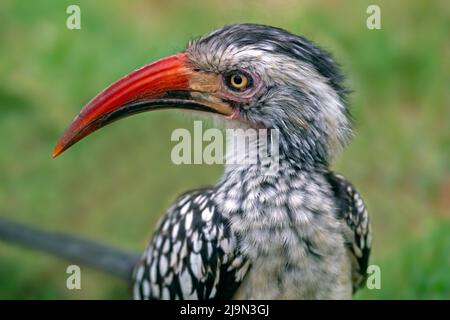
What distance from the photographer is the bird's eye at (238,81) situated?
308cm

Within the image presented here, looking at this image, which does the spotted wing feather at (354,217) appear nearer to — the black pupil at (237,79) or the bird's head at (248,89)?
the bird's head at (248,89)

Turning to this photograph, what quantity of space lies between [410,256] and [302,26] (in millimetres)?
2227

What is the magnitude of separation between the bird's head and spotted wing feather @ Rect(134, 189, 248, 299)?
431 millimetres

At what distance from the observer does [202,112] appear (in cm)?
322

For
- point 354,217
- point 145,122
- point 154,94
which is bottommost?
point 354,217

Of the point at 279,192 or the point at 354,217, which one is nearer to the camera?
the point at 279,192

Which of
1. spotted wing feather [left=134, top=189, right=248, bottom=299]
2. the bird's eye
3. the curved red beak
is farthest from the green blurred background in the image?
the bird's eye

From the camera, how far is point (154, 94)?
311 centimetres

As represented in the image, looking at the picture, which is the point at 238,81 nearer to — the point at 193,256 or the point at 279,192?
the point at 279,192

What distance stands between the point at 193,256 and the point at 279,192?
48 centimetres

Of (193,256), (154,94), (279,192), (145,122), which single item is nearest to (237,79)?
(154,94)

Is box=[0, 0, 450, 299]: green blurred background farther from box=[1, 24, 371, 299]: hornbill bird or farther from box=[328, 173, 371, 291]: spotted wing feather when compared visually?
box=[1, 24, 371, 299]: hornbill bird

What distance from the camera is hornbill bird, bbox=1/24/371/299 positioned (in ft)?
10.1
